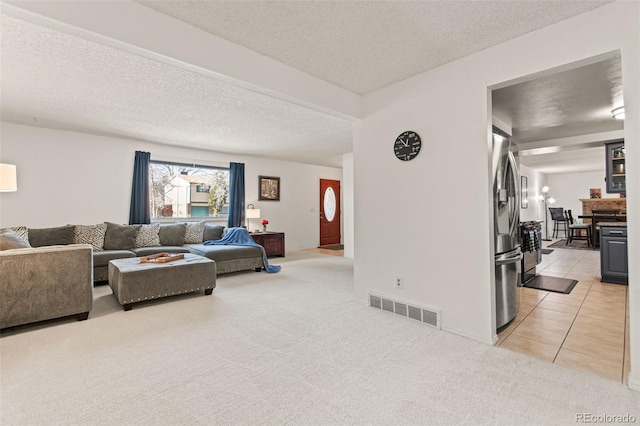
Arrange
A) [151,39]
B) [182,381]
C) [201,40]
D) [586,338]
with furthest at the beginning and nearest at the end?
[586,338]
[201,40]
[151,39]
[182,381]

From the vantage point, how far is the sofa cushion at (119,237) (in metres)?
5.00

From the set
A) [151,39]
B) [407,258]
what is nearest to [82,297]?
[151,39]

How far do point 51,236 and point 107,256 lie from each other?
92 centimetres

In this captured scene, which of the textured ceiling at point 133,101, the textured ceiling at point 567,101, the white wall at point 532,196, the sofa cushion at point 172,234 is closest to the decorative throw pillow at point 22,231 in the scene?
the textured ceiling at point 133,101

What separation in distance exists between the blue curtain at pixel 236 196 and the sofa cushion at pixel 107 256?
245 cm

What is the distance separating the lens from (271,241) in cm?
700

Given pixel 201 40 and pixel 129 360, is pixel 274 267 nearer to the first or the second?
pixel 129 360

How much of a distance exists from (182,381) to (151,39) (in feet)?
7.77

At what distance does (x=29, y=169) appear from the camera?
4.75 m

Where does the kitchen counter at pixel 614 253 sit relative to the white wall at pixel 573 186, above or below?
below

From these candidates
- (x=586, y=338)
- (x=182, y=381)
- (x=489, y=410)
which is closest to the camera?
(x=489, y=410)

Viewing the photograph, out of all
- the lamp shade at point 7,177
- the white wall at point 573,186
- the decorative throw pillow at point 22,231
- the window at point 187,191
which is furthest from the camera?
the white wall at point 573,186

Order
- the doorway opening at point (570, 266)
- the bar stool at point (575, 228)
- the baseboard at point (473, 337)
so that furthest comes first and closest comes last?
the bar stool at point (575, 228), the baseboard at point (473, 337), the doorway opening at point (570, 266)

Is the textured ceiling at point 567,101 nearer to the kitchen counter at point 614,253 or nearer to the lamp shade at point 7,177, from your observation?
the kitchen counter at point 614,253
